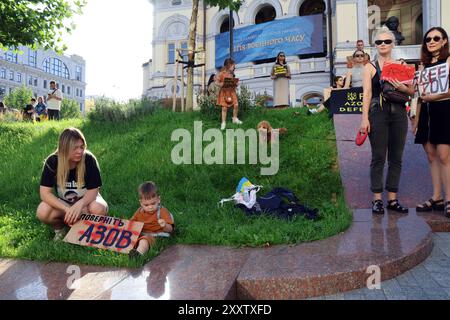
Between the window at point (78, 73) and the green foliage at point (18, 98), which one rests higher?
the window at point (78, 73)

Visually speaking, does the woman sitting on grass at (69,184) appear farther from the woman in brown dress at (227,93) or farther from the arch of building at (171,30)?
the arch of building at (171,30)

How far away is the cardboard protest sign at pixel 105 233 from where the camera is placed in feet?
11.1

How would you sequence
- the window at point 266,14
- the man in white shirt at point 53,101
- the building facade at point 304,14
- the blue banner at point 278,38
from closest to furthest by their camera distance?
the man in white shirt at point 53,101 < the building facade at point 304,14 < the blue banner at point 278,38 < the window at point 266,14

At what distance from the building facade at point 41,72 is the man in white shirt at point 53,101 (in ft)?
161

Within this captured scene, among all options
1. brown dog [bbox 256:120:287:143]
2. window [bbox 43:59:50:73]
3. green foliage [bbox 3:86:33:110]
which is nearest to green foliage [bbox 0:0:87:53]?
brown dog [bbox 256:120:287:143]

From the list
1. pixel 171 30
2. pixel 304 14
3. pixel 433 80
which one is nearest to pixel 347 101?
pixel 433 80

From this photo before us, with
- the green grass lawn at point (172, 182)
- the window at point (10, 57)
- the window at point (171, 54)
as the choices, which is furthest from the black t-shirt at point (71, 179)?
the window at point (10, 57)

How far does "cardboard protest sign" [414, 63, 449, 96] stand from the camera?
4062 mm

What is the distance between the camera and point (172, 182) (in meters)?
6.29

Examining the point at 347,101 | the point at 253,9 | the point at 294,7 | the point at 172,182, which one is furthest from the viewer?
the point at 253,9

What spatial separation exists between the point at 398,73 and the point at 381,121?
553 millimetres

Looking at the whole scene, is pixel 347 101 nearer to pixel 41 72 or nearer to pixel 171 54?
pixel 171 54
